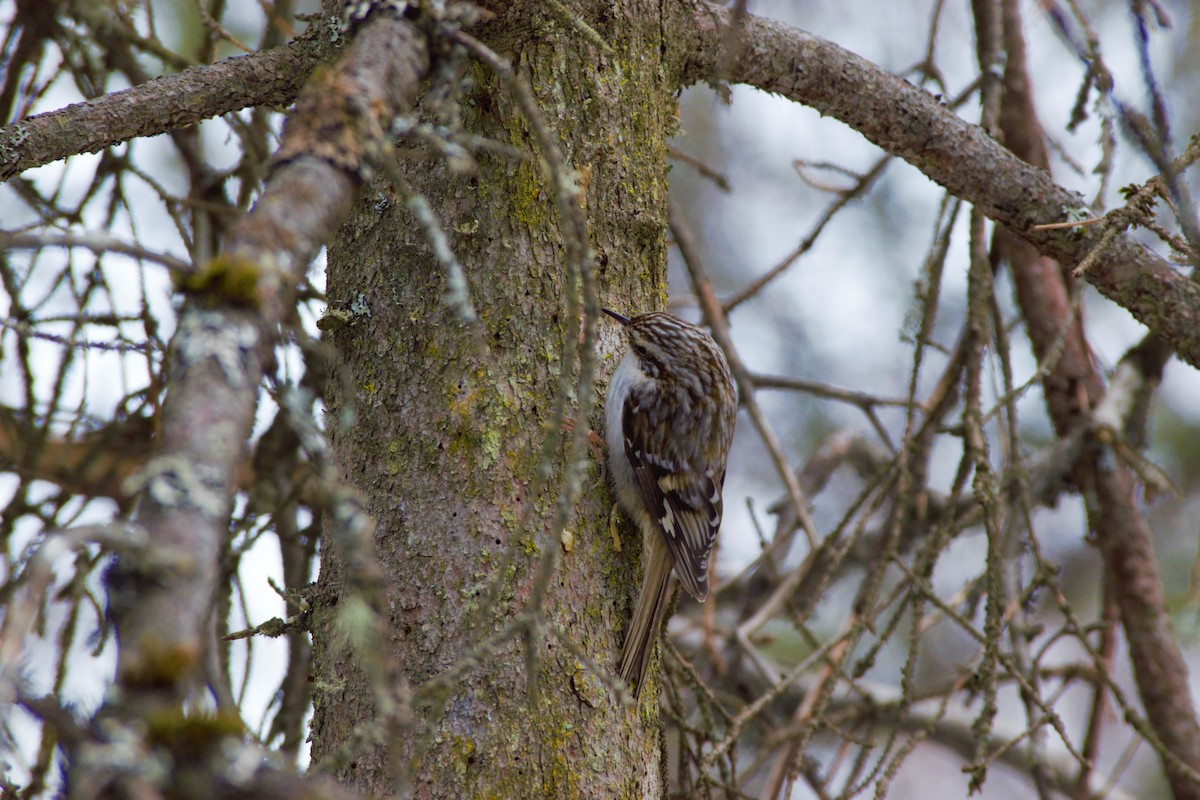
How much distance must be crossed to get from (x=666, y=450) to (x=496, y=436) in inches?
44.4

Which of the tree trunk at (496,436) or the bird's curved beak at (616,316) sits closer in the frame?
the tree trunk at (496,436)

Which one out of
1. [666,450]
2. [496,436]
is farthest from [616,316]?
[666,450]

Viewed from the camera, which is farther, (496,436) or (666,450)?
(666,450)

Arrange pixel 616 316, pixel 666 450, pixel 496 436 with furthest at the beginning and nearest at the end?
1. pixel 666 450
2. pixel 616 316
3. pixel 496 436

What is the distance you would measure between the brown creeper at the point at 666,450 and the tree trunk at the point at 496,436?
0.30ft

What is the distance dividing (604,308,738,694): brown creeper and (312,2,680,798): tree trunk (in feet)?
0.30

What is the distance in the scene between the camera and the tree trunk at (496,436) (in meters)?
1.81

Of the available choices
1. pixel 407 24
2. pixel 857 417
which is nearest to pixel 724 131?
pixel 857 417

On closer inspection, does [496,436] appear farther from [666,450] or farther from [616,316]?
[666,450]

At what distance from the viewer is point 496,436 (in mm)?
1973

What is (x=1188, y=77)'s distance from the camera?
18.6ft

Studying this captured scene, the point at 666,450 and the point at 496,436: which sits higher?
the point at 666,450

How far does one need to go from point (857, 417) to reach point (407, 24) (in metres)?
6.00

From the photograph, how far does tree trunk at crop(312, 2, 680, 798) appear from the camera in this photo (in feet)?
5.95
